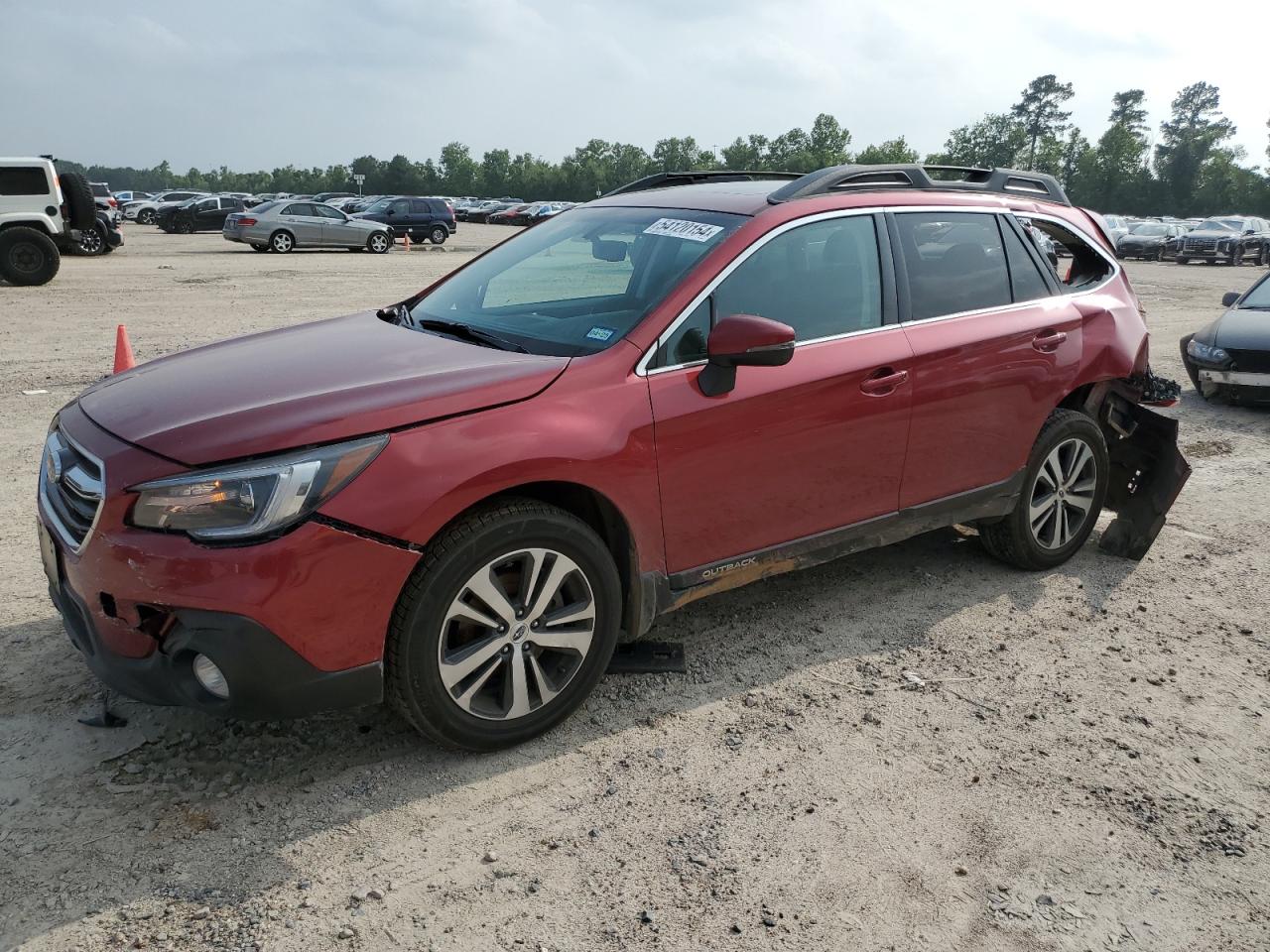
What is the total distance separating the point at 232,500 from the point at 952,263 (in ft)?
10.6

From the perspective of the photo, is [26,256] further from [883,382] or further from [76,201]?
[883,382]

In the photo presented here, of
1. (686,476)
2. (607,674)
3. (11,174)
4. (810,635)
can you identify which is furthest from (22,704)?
(11,174)

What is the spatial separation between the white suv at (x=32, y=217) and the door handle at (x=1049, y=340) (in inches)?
695

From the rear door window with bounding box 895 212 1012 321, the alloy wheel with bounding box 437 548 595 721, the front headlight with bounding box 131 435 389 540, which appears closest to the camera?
the front headlight with bounding box 131 435 389 540

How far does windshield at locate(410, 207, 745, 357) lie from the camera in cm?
367

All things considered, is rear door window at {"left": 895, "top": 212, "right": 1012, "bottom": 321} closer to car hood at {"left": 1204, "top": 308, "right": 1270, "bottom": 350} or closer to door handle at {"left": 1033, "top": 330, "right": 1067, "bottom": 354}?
door handle at {"left": 1033, "top": 330, "right": 1067, "bottom": 354}

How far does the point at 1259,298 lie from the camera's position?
402 inches

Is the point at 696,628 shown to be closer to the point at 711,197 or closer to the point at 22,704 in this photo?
the point at 711,197

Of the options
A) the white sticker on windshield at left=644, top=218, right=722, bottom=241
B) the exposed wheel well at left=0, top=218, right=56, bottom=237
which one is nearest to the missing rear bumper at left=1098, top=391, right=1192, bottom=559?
the white sticker on windshield at left=644, top=218, right=722, bottom=241

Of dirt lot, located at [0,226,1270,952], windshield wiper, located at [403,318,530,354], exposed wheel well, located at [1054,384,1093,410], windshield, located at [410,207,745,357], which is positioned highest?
windshield, located at [410,207,745,357]

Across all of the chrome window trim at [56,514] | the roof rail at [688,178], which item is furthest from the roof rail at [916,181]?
the chrome window trim at [56,514]

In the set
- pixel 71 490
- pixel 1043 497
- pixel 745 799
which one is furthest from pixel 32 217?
pixel 745 799

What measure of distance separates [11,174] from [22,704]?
17.6 m

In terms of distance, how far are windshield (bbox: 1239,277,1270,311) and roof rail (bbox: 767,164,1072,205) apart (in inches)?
239
